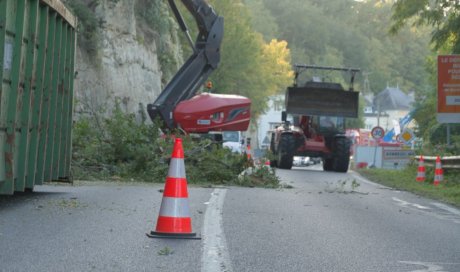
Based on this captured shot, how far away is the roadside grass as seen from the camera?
18827 millimetres

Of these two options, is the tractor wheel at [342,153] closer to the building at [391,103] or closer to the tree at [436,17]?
the tree at [436,17]

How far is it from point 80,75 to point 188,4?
A: 5.48 meters

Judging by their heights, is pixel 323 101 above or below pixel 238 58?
below

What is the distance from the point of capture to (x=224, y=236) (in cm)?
858

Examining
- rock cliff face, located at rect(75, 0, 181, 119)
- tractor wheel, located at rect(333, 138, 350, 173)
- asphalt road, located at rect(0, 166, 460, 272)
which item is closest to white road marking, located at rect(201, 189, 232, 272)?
asphalt road, located at rect(0, 166, 460, 272)

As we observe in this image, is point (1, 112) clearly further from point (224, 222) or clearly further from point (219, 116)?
point (219, 116)

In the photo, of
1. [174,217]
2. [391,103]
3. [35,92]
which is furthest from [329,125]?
[391,103]

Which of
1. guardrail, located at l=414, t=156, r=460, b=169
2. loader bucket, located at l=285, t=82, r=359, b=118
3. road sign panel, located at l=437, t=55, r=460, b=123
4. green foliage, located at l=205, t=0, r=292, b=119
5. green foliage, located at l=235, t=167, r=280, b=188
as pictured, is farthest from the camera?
green foliage, located at l=205, t=0, r=292, b=119

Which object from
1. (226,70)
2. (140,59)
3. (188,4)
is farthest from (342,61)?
(188,4)

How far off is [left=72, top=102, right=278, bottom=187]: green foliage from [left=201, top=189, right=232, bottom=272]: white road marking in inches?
283

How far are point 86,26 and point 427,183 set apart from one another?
465 inches

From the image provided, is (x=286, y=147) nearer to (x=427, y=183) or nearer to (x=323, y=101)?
(x=323, y=101)

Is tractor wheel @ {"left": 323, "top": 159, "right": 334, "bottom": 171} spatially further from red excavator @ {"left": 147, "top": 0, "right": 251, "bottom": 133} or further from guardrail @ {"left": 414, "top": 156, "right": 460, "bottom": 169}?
red excavator @ {"left": 147, "top": 0, "right": 251, "bottom": 133}

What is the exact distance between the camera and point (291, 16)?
5340 inches
